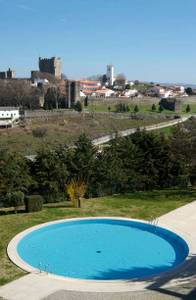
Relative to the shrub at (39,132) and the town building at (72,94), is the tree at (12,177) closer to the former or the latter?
the shrub at (39,132)

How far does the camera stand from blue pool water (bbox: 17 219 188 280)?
46.1 ft

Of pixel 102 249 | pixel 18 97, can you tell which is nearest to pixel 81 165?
pixel 102 249

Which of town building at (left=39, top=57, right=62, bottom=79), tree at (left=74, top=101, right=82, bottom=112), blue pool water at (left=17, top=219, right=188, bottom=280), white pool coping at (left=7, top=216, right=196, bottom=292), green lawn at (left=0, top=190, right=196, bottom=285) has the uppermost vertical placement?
town building at (left=39, top=57, right=62, bottom=79)

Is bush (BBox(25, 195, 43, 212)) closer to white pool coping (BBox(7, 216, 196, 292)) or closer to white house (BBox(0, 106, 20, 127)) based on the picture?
white pool coping (BBox(7, 216, 196, 292))

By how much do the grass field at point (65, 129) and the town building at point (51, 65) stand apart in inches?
2991

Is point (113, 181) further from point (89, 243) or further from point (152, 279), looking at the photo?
point (152, 279)

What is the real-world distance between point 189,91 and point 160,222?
133 m

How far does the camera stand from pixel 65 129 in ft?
227

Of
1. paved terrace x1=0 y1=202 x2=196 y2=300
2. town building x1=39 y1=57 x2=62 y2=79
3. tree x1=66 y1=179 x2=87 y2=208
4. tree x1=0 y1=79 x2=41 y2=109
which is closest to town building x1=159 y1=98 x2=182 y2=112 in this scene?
tree x1=0 y1=79 x2=41 y2=109

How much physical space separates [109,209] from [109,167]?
15.9 ft

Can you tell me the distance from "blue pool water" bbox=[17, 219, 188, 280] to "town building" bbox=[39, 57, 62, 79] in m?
139

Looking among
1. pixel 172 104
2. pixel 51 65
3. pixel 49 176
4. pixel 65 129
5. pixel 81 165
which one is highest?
pixel 51 65

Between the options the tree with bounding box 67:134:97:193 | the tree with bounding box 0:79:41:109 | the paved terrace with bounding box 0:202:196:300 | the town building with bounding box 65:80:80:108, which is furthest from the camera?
the town building with bounding box 65:80:80:108

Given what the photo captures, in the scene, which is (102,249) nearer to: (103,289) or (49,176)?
(103,289)
